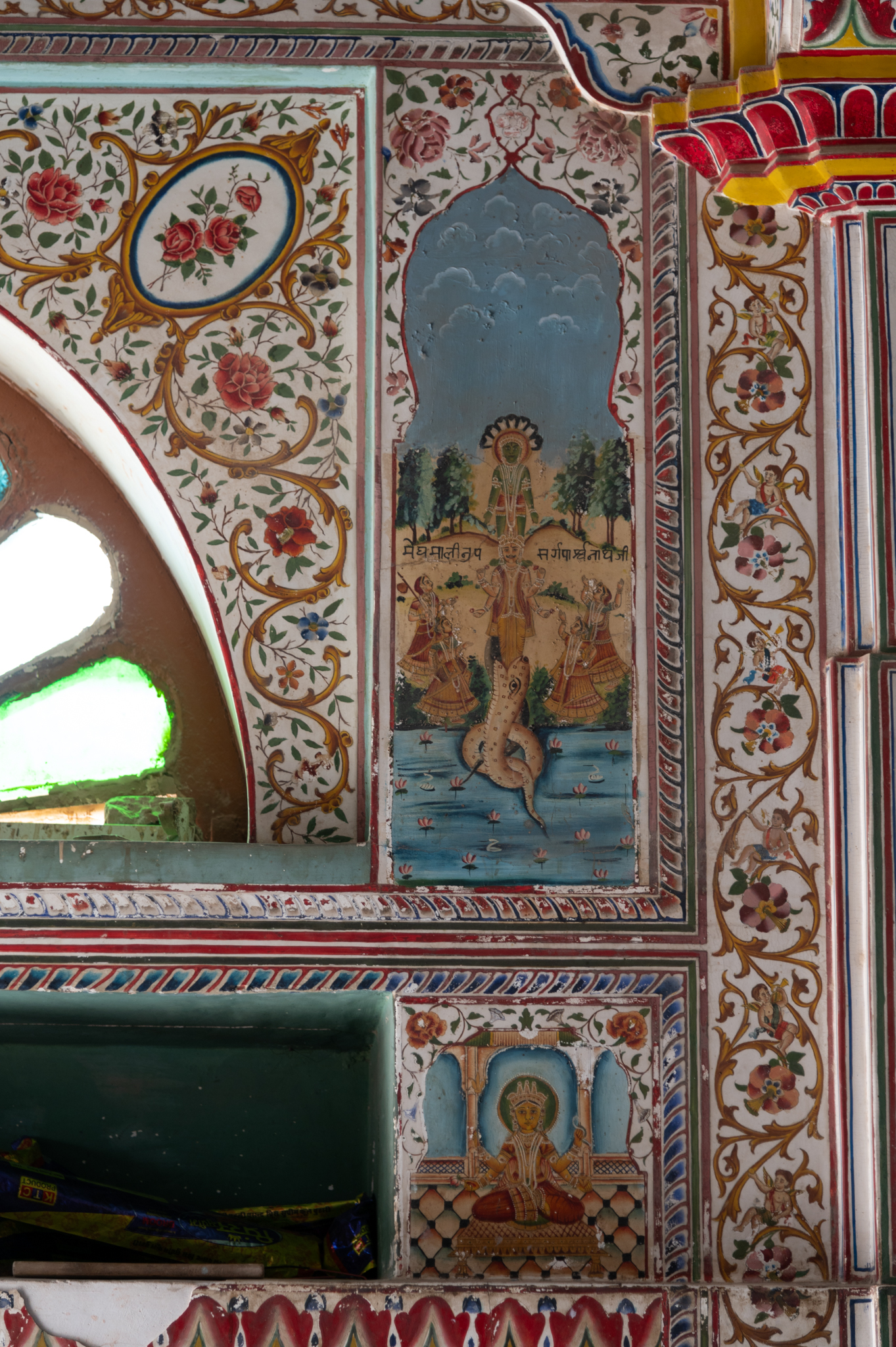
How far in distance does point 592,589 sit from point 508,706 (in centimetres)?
31

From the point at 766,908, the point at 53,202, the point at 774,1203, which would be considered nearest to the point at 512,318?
the point at 53,202

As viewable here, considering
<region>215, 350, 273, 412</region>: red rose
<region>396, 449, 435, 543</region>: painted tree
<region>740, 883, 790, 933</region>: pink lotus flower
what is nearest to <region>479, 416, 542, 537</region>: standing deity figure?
<region>396, 449, 435, 543</region>: painted tree

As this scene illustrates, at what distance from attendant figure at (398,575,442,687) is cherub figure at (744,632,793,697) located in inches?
26.1

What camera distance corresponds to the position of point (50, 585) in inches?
130

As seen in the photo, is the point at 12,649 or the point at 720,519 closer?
the point at 720,519

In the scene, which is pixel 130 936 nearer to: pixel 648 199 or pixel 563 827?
pixel 563 827

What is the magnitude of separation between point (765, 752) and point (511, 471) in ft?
2.61

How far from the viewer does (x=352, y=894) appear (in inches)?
112

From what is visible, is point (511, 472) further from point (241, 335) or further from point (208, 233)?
point (208, 233)

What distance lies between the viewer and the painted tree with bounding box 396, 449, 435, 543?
9.72 feet

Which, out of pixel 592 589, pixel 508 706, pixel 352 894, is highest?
pixel 592 589

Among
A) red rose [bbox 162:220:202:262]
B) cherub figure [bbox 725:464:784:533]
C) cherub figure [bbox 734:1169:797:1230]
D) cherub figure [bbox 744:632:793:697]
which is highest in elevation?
red rose [bbox 162:220:202:262]

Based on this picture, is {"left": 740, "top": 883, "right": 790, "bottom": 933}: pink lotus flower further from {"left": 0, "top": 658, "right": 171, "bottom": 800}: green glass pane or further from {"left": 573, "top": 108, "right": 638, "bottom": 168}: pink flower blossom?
{"left": 573, "top": 108, "right": 638, "bottom": 168}: pink flower blossom

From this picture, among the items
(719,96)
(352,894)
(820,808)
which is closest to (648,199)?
(719,96)
